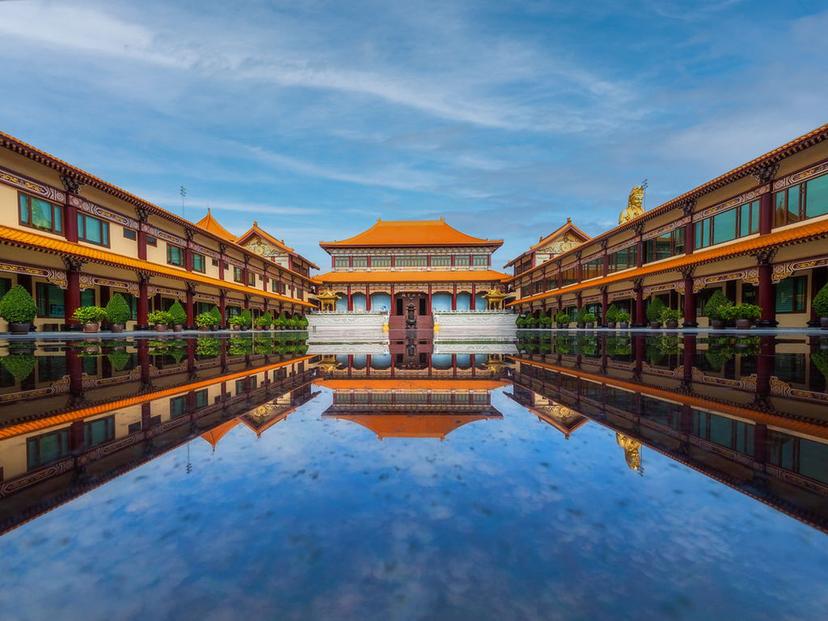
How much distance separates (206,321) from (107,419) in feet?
70.5

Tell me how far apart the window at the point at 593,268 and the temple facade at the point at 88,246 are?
2354cm

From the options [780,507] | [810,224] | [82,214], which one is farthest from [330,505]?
[82,214]

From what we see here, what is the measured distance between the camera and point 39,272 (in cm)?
1531

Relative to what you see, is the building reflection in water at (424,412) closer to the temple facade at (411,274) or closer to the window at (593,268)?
the window at (593,268)

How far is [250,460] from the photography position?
5.82ft

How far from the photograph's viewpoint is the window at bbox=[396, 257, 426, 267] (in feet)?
135

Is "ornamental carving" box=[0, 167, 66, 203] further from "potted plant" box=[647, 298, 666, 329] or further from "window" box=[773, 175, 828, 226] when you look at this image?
"window" box=[773, 175, 828, 226]

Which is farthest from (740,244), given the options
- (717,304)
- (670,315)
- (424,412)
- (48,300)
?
(48,300)

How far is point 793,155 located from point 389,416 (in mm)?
19193

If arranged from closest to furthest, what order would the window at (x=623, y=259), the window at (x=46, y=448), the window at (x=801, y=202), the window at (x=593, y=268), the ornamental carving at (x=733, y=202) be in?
the window at (x=46, y=448), the window at (x=801, y=202), the ornamental carving at (x=733, y=202), the window at (x=623, y=259), the window at (x=593, y=268)

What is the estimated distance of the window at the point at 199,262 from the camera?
81.5 feet

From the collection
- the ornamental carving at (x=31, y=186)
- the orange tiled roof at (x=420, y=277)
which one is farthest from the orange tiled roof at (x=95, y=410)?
the orange tiled roof at (x=420, y=277)

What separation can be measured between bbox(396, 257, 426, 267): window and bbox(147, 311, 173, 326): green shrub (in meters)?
23.9

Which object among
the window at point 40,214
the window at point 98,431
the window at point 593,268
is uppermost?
the window at point 40,214
